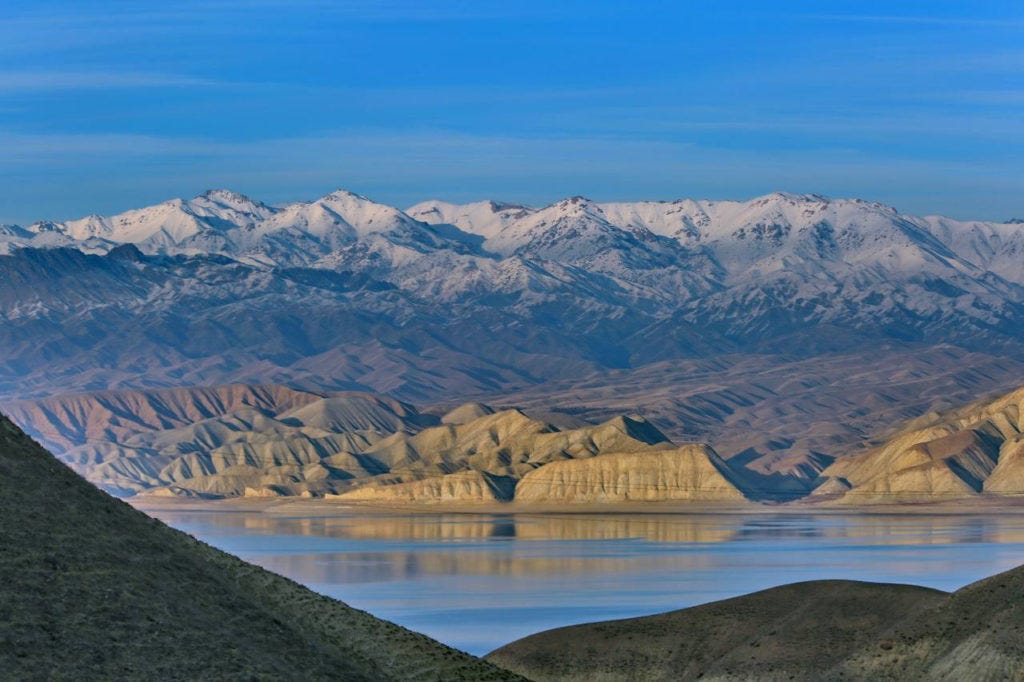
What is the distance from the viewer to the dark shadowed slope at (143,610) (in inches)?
1658

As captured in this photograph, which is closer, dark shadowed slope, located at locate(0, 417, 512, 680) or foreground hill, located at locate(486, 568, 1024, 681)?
dark shadowed slope, located at locate(0, 417, 512, 680)

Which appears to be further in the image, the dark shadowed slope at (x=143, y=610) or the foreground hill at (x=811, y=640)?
the foreground hill at (x=811, y=640)

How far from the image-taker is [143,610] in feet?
147

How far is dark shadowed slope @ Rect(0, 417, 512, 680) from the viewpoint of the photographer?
4212cm

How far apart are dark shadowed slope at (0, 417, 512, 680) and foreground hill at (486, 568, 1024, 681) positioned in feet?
79.9

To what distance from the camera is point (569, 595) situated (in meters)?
150

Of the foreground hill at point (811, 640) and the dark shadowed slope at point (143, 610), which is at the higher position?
the dark shadowed slope at point (143, 610)

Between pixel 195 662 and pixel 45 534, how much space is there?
5.34 meters

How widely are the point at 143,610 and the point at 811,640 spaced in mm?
45203

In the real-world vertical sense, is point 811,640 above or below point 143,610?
below

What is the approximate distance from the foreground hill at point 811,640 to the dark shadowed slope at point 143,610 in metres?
24.3

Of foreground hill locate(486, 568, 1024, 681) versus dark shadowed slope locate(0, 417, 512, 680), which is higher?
dark shadowed slope locate(0, 417, 512, 680)

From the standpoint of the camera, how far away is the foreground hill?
73.0 metres

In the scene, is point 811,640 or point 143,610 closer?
point 143,610
